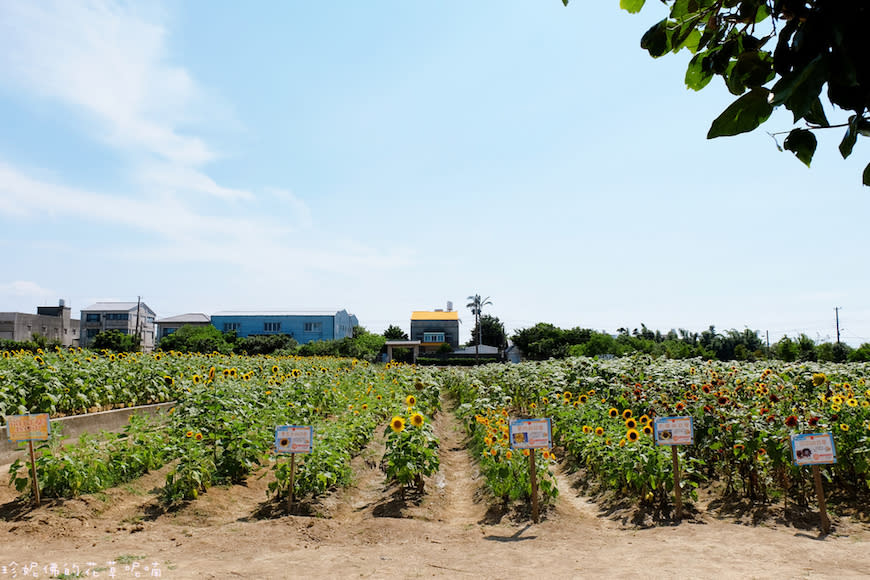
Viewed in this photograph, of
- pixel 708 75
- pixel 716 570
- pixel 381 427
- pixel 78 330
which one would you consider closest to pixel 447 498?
pixel 716 570

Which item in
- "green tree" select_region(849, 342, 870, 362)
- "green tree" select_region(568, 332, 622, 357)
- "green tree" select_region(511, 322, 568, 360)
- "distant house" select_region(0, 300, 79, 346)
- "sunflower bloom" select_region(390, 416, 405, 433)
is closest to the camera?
"sunflower bloom" select_region(390, 416, 405, 433)

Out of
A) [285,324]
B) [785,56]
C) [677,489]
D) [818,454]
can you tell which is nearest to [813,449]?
[818,454]

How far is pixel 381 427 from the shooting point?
11516 mm

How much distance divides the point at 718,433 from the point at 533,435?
2.68 m

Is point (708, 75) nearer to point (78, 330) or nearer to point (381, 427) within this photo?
point (381, 427)

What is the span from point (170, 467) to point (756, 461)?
741 centimetres

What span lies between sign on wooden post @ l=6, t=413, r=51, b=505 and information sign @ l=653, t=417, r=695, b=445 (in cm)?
658

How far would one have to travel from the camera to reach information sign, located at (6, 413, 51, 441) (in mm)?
5746

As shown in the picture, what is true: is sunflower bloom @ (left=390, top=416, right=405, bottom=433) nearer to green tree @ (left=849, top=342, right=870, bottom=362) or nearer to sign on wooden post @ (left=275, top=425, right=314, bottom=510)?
sign on wooden post @ (left=275, top=425, right=314, bottom=510)

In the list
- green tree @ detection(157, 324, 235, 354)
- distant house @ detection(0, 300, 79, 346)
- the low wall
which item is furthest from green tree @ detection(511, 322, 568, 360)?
distant house @ detection(0, 300, 79, 346)

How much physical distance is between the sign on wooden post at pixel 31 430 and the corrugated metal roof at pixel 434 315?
2759 inches

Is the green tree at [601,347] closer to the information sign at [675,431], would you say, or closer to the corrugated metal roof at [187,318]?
the information sign at [675,431]

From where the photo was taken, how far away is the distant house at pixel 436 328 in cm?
7450

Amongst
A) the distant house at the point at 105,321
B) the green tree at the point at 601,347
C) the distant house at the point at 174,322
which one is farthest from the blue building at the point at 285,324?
the green tree at the point at 601,347
